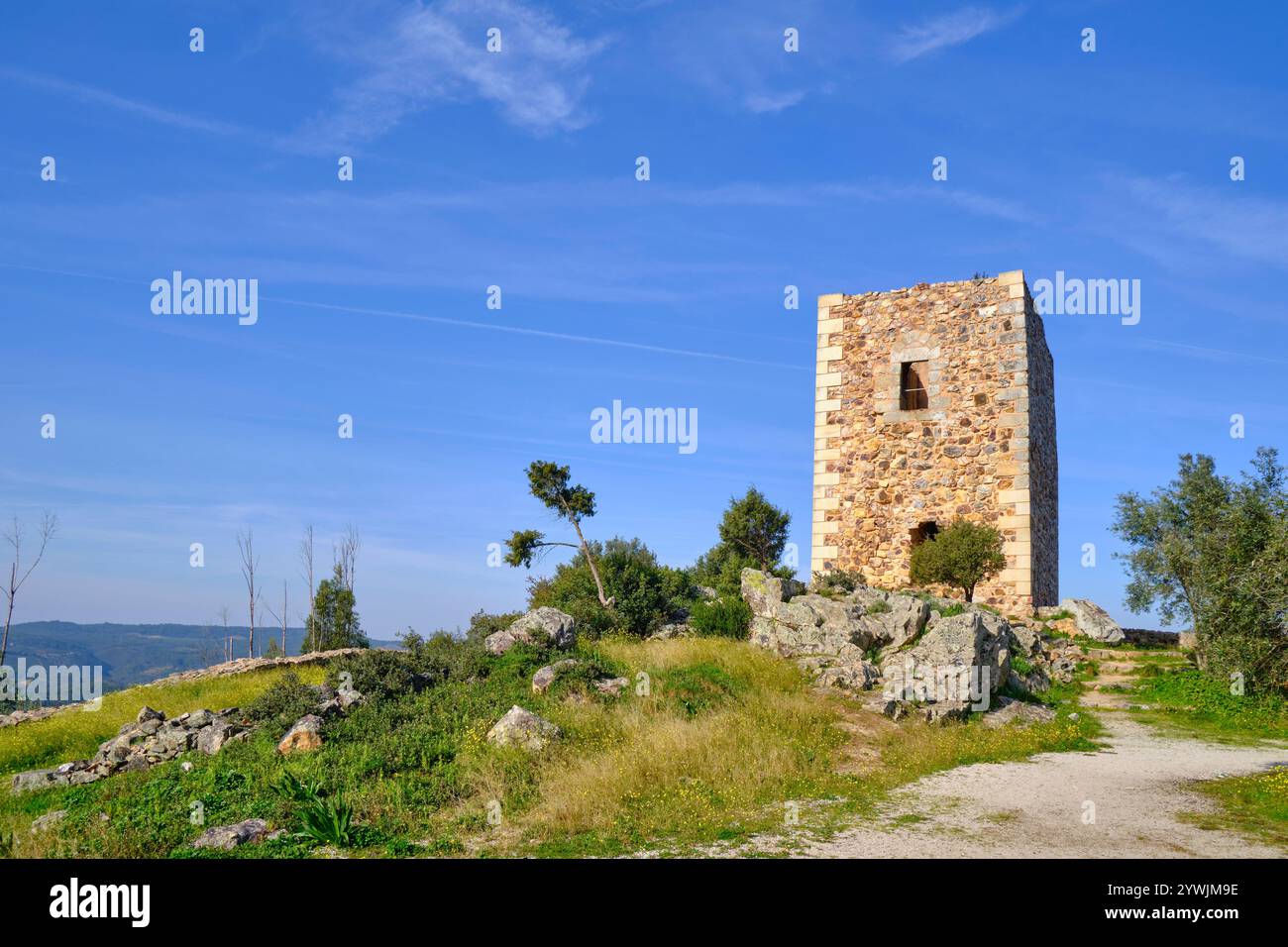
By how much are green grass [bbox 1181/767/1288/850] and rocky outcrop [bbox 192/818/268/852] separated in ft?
A: 36.4

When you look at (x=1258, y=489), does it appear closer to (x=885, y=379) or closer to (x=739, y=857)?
(x=885, y=379)

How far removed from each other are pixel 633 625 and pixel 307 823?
40.8 ft

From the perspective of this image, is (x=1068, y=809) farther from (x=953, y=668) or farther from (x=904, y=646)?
(x=904, y=646)

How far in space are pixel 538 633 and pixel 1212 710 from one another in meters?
14.2

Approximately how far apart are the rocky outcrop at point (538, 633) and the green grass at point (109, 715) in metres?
5.37

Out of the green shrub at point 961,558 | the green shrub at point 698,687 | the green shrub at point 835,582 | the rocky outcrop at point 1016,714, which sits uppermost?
the green shrub at point 961,558

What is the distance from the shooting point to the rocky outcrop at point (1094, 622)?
80.2 feet

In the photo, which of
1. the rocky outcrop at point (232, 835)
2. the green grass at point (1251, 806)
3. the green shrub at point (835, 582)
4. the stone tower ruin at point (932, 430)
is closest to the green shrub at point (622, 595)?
the green shrub at point (835, 582)

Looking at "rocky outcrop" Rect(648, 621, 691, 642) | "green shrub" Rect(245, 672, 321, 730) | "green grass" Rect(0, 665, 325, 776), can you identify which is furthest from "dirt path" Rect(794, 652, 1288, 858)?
"green grass" Rect(0, 665, 325, 776)

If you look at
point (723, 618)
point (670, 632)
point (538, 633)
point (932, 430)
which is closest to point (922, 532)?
point (932, 430)

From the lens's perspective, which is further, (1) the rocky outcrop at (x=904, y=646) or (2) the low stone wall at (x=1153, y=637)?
(2) the low stone wall at (x=1153, y=637)

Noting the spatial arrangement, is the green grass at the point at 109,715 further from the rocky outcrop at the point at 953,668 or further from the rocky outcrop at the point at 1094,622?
the rocky outcrop at the point at 1094,622
